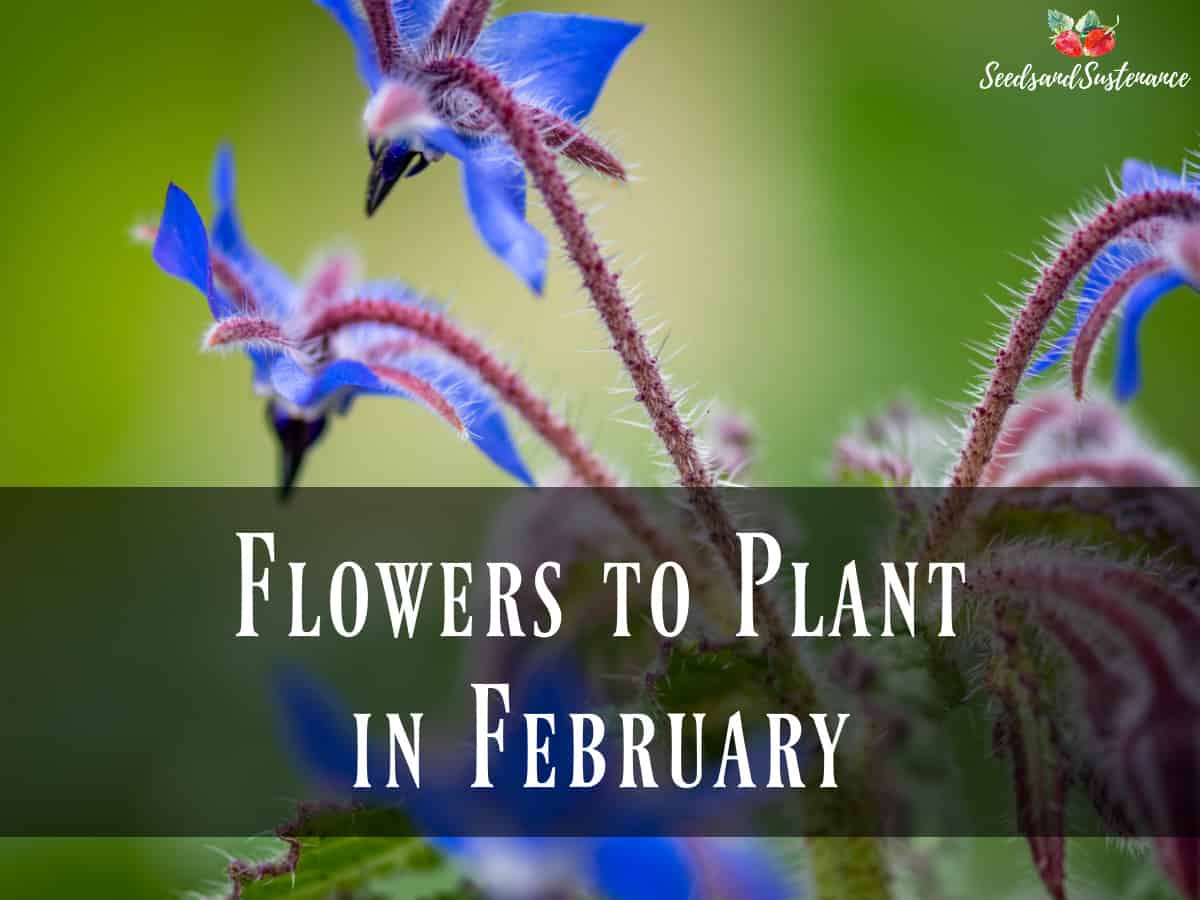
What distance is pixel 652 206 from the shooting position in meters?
2.71

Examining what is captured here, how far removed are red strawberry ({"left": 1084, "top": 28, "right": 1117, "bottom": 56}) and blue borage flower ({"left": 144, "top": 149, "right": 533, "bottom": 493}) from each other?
1.98ft

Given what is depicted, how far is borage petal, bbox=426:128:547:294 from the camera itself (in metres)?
0.66

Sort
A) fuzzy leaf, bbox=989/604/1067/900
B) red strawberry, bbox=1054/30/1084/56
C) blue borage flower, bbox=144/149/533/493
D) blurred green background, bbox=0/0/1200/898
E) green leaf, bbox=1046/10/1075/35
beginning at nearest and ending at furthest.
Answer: fuzzy leaf, bbox=989/604/1067/900 < blue borage flower, bbox=144/149/533/493 < green leaf, bbox=1046/10/1075/35 < red strawberry, bbox=1054/30/1084/56 < blurred green background, bbox=0/0/1200/898

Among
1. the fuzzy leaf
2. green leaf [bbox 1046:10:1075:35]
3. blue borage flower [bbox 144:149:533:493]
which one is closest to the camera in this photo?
the fuzzy leaf

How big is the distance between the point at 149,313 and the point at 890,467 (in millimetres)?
2090

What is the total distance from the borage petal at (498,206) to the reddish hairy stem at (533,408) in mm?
44

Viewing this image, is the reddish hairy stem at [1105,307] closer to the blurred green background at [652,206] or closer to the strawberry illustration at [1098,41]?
the strawberry illustration at [1098,41]

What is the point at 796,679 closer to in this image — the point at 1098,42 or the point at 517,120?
the point at 517,120

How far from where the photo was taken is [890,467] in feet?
2.45

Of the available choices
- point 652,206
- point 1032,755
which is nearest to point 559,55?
point 1032,755

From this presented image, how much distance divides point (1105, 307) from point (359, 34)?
380 millimetres

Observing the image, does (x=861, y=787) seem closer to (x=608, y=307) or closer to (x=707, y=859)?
(x=707, y=859)

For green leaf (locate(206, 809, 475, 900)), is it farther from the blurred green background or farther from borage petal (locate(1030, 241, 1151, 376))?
the blurred green background

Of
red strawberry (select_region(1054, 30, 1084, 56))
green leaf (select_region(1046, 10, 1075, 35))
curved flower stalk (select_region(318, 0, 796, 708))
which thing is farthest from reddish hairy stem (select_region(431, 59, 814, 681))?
red strawberry (select_region(1054, 30, 1084, 56))
